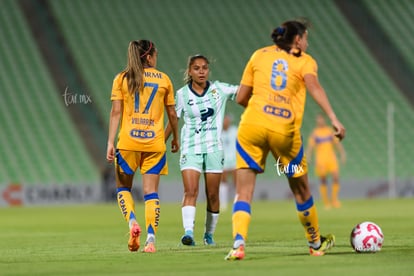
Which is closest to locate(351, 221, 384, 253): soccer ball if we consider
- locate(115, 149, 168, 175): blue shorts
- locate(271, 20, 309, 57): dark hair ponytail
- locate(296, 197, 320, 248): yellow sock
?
locate(296, 197, 320, 248): yellow sock

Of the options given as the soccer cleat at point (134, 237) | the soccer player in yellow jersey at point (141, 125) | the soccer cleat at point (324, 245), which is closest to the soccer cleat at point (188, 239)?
the soccer player in yellow jersey at point (141, 125)

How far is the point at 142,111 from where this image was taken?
988 centimetres

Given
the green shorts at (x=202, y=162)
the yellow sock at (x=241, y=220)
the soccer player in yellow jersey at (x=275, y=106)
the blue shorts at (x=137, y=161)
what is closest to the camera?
the yellow sock at (x=241, y=220)

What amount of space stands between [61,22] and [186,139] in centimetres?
1980

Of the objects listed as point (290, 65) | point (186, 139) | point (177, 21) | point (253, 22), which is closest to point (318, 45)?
point (253, 22)

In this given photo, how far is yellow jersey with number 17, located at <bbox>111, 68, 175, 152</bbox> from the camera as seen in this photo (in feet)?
32.3

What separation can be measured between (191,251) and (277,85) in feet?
7.36

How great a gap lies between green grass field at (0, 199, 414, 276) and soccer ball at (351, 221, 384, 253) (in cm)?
14

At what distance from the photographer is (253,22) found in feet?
108

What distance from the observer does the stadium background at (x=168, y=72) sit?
2648cm

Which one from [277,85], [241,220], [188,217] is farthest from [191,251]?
[277,85]

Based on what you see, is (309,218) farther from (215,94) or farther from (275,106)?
(215,94)

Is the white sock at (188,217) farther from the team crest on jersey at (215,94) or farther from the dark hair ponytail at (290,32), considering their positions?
the dark hair ponytail at (290,32)

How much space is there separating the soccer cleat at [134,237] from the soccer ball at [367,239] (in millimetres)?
2103
